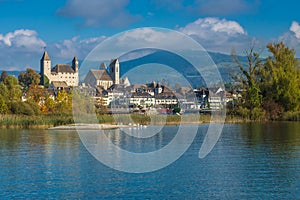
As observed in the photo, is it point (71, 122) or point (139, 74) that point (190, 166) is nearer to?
point (139, 74)

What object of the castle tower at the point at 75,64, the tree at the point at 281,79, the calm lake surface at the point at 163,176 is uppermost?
the castle tower at the point at 75,64

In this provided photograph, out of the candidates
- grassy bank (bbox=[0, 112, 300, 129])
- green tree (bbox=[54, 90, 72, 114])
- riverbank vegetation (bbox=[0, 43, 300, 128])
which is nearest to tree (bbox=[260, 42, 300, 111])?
riverbank vegetation (bbox=[0, 43, 300, 128])

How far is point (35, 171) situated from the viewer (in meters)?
19.6

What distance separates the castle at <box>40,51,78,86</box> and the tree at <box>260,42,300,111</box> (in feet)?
254

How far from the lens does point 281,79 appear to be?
5847 centimetres

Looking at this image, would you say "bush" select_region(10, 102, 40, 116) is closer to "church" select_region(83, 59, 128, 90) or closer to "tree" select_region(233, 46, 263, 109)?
"tree" select_region(233, 46, 263, 109)

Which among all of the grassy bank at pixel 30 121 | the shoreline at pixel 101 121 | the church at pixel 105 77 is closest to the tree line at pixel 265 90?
the shoreline at pixel 101 121

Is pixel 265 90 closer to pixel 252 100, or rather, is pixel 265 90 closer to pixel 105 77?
pixel 252 100

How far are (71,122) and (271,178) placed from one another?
33.0m

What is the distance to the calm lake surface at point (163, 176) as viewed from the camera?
15.6 meters

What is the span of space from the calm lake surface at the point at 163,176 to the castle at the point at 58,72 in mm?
105972

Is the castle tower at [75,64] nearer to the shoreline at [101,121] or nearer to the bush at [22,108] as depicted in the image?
the shoreline at [101,121]

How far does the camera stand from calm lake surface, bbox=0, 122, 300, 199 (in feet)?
51.1

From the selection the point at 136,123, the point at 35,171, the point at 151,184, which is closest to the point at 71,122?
the point at 136,123
